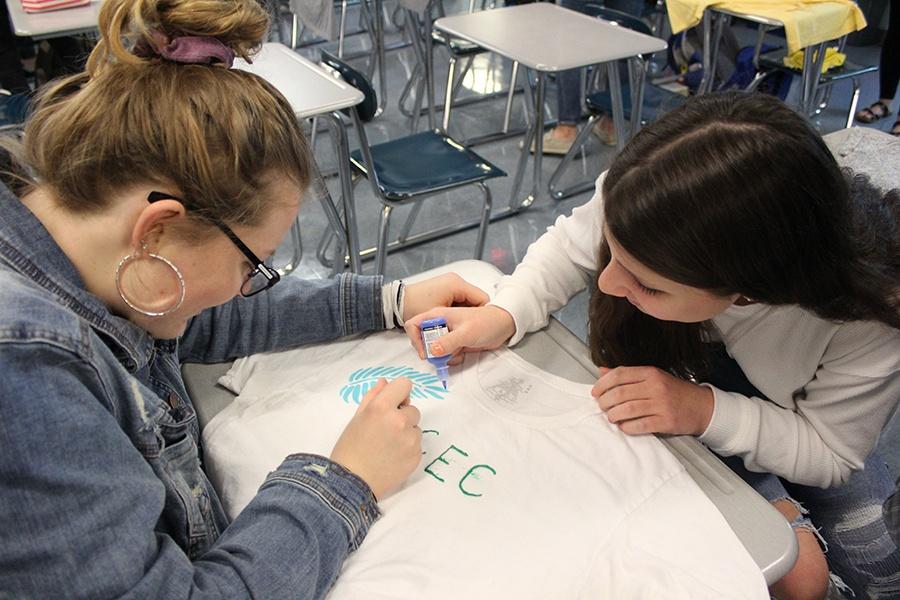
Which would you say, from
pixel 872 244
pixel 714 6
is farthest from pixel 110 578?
pixel 714 6

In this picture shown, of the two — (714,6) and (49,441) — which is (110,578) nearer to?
(49,441)

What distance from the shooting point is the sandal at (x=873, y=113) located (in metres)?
3.65

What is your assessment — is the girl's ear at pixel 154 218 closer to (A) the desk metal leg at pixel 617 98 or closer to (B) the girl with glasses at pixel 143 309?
(B) the girl with glasses at pixel 143 309

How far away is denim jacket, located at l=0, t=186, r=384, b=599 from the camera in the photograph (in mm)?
489

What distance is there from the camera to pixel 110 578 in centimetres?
52

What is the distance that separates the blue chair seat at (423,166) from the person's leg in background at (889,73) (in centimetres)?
257

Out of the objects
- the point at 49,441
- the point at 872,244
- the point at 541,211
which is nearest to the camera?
the point at 49,441

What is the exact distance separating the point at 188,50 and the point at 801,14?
2536mm

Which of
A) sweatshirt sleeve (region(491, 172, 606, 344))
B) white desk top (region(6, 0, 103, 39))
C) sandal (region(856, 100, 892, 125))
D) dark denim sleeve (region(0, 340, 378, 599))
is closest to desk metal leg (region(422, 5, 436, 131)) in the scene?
white desk top (region(6, 0, 103, 39))

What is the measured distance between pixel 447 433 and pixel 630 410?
0.22 metres

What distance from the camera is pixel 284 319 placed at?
Answer: 97cm

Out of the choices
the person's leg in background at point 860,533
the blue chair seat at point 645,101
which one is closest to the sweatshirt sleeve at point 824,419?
the person's leg in background at point 860,533

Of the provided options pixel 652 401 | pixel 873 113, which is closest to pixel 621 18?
pixel 873 113

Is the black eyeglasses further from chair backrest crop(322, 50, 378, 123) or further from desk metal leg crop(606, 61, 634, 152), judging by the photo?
desk metal leg crop(606, 61, 634, 152)
